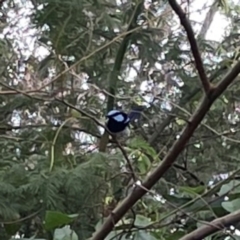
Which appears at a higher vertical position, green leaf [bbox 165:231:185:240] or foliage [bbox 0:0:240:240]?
foliage [bbox 0:0:240:240]

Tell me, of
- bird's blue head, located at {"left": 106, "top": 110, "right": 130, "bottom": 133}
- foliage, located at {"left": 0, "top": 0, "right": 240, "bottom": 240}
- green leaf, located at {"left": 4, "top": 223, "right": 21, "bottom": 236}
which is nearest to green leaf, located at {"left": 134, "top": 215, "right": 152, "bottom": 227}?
foliage, located at {"left": 0, "top": 0, "right": 240, "bottom": 240}

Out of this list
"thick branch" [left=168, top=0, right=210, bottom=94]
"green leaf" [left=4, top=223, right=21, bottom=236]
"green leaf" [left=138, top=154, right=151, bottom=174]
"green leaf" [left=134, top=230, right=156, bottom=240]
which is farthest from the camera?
"green leaf" [left=4, top=223, right=21, bottom=236]

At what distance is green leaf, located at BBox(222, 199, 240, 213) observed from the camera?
685 mm

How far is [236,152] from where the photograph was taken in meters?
1.52

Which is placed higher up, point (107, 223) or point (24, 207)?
point (24, 207)

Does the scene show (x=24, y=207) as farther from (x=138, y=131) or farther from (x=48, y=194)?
(x=138, y=131)

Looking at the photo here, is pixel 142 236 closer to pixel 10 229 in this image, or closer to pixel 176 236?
pixel 176 236

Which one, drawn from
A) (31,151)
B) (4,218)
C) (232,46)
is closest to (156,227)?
(4,218)

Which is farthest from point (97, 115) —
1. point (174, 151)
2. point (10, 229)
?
point (174, 151)

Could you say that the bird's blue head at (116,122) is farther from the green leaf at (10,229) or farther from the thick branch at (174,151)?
the green leaf at (10,229)

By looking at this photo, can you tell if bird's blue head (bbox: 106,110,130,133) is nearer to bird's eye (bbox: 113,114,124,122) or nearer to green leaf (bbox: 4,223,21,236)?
bird's eye (bbox: 113,114,124,122)

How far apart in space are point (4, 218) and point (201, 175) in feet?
1.88

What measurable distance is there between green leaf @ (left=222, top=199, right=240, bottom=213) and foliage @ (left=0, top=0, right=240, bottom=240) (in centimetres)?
2

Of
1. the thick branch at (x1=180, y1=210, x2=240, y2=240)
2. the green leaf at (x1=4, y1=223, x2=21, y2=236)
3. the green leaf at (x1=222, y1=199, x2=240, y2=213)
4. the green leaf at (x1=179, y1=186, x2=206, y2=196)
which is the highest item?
the green leaf at (x1=4, y1=223, x2=21, y2=236)
